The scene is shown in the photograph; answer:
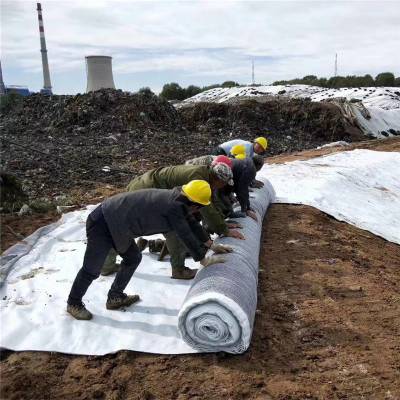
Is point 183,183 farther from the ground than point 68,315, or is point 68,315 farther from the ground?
point 183,183

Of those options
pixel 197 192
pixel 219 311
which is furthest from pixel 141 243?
pixel 219 311

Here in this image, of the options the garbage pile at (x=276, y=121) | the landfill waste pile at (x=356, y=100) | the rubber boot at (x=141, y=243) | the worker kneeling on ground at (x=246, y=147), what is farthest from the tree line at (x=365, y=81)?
the rubber boot at (x=141, y=243)

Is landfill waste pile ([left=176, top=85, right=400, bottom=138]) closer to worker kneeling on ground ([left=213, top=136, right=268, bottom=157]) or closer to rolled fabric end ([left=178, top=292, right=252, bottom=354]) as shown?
worker kneeling on ground ([left=213, top=136, right=268, bottom=157])

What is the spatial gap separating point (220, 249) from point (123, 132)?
1248cm

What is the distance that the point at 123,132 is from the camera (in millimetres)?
15453

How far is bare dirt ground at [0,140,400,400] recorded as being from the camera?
2863 millimetres

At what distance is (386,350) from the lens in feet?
10.7

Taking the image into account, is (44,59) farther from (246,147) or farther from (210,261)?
(210,261)

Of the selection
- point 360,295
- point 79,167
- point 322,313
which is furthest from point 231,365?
point 79,167

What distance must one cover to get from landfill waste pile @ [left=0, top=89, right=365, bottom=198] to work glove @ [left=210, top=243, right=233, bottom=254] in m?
5.13

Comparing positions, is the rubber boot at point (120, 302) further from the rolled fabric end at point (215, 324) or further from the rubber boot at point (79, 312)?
the rolled fabric end at point (215, 324)

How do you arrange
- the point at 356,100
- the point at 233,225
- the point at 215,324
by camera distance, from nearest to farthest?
the point at 215,324 → the point at 233,225 → the point at 356,100

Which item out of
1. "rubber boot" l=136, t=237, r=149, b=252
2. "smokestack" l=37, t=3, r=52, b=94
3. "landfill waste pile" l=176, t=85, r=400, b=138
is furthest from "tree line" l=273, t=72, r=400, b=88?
"rubber boot" l=136, t=237, r=149, b=252

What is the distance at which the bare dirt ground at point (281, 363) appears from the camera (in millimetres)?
2863
